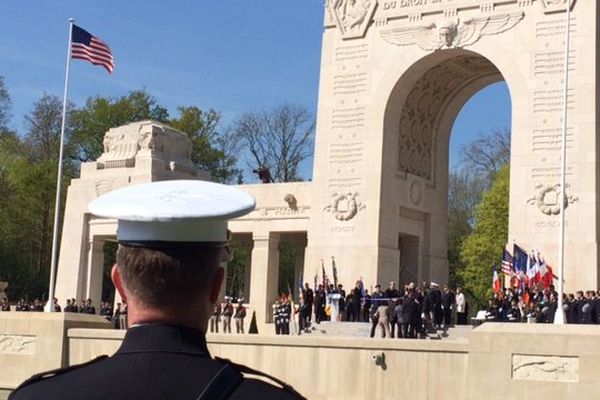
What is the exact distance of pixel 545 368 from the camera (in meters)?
15.6

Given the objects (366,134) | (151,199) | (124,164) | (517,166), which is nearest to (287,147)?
(124,164)

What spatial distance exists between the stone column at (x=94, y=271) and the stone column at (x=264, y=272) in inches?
276

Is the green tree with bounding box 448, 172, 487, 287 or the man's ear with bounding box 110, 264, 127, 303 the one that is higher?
the green tree with bounding box 448, 172, 487, 287

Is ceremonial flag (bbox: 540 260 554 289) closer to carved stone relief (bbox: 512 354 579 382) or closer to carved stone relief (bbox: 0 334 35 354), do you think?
carved stone relief (bbox: 512 354 579 382)

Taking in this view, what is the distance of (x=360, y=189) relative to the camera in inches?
1353

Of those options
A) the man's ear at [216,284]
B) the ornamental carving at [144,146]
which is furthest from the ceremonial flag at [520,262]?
the man's ear at [216,284]

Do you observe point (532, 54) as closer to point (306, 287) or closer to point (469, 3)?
point (469, 3)

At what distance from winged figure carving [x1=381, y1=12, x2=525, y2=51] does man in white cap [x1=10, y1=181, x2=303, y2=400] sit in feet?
103

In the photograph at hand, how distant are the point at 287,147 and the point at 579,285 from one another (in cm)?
3442

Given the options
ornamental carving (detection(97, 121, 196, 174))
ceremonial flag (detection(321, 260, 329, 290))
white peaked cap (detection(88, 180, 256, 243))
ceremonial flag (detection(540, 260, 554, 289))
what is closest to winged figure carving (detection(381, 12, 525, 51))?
ceremonial flag (detection(321, 260, 329, 290))

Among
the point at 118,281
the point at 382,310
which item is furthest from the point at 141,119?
the point at 118,281

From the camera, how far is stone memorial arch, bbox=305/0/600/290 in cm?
3059

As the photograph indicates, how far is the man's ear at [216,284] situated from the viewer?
237 centimetres

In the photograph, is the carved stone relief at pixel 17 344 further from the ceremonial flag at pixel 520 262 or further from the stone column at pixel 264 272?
the stone column at pixel 264 272
